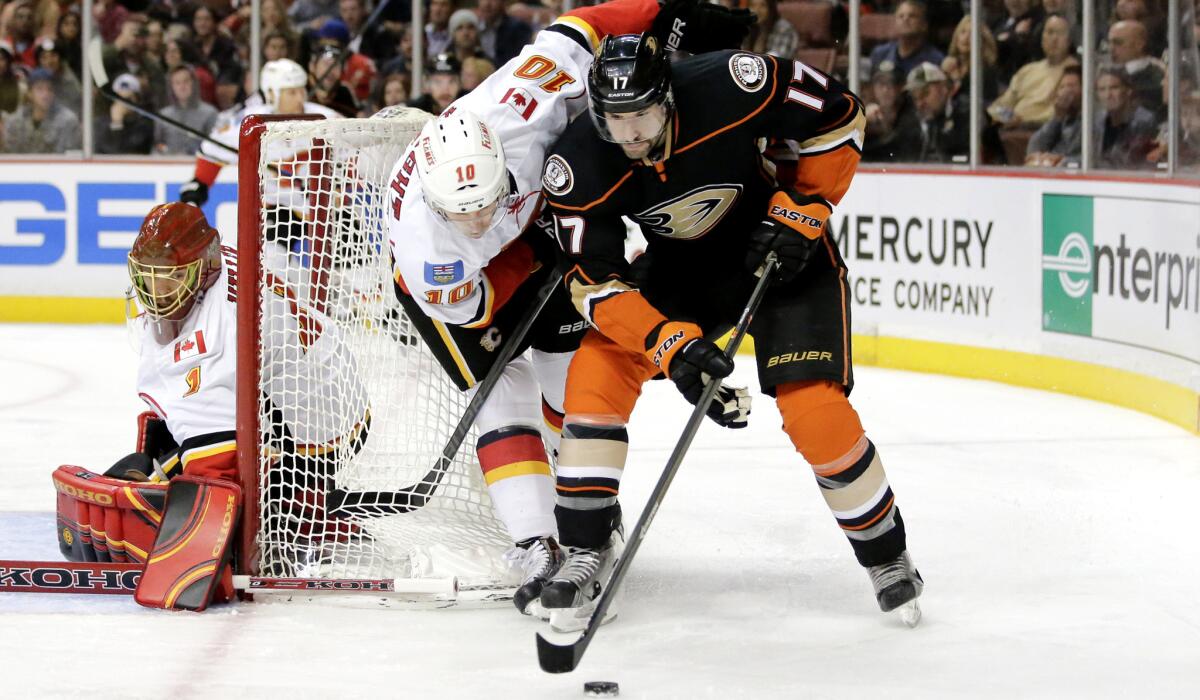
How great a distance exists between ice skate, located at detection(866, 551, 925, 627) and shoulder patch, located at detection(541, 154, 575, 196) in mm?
923

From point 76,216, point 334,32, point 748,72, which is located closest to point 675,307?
point 748,72

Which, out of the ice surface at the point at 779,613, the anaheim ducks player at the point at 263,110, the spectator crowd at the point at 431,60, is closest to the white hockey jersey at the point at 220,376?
the ice surface at the point at 779,613

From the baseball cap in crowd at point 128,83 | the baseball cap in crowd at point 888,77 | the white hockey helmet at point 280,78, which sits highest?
the baseball cap in crowd at point 128,83

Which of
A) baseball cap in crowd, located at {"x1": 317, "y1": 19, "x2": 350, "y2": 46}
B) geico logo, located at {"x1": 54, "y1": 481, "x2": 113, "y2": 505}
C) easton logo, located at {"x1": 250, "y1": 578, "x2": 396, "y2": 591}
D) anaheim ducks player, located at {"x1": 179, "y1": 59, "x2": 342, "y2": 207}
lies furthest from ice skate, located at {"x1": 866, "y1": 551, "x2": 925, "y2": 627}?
baseball cap in crowd, located at {"x1": 317, "y1": 19, "x2": 350, "y2": 46}

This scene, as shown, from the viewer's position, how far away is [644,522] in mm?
2904

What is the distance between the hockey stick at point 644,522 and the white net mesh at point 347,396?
49 cm

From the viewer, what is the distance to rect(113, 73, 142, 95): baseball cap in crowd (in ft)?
27.0

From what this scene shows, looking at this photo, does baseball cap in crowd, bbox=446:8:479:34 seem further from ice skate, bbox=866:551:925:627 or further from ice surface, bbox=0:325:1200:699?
ice skate, bbox=866:551:925:627

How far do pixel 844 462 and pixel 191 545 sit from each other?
4.11ft

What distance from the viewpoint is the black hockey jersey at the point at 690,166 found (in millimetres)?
2988

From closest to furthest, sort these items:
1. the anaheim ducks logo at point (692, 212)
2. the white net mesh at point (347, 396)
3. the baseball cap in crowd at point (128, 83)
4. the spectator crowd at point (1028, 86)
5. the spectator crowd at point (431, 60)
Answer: the anaheim ducks logo at point (692, 212) < the white net mesh at point (347, 396) < the spectator crowd at point (1028, 86) < the spectator crowd at point (431, 60) < the baseball cap in crowd at point (128, 83)

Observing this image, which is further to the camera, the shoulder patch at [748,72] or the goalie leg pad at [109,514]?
the goalie leg pad at [109,514]

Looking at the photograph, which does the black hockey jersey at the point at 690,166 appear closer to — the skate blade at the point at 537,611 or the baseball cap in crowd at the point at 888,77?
the skate blade at the point at 537,611

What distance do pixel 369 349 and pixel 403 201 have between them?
555 mm
